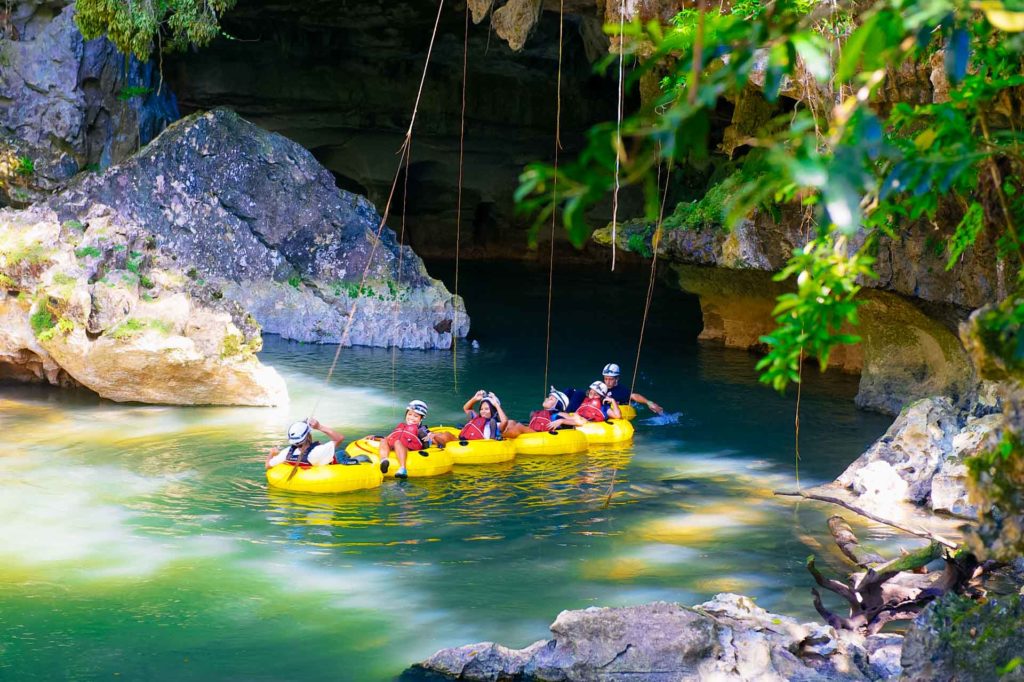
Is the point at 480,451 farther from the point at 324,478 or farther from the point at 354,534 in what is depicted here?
the point at 354,534

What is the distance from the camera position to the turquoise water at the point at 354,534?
631 centimetres

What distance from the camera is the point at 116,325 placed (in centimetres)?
1180

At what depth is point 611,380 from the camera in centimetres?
1234

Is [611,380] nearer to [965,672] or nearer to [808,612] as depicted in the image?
[808,612]

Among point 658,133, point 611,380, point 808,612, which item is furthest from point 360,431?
point 658,133

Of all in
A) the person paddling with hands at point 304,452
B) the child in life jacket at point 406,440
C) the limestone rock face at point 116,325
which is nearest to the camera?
the person paddling with hands at point 304,452

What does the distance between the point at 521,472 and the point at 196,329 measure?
4.11 metres

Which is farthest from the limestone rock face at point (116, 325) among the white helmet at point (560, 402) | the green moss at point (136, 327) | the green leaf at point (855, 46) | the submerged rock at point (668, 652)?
the green leaf at point (855, 46)

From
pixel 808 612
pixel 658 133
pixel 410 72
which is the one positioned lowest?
pixel 808 612

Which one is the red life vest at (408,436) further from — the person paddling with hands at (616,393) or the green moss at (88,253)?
the green moss at (88,253)

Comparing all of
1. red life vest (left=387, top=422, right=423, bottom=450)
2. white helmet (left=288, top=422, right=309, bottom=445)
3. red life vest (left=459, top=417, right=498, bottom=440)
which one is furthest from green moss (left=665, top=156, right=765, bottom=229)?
white helmet (left=288, top=422, right=309, bottom=445)

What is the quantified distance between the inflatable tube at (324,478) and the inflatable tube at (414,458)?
295 millimetres

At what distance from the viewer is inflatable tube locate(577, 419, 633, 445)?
36.5 ft

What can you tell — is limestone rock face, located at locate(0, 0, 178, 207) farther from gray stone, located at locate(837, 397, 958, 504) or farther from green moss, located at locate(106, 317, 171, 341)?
gray stone, located at locate(837, 397, 958, 504)
